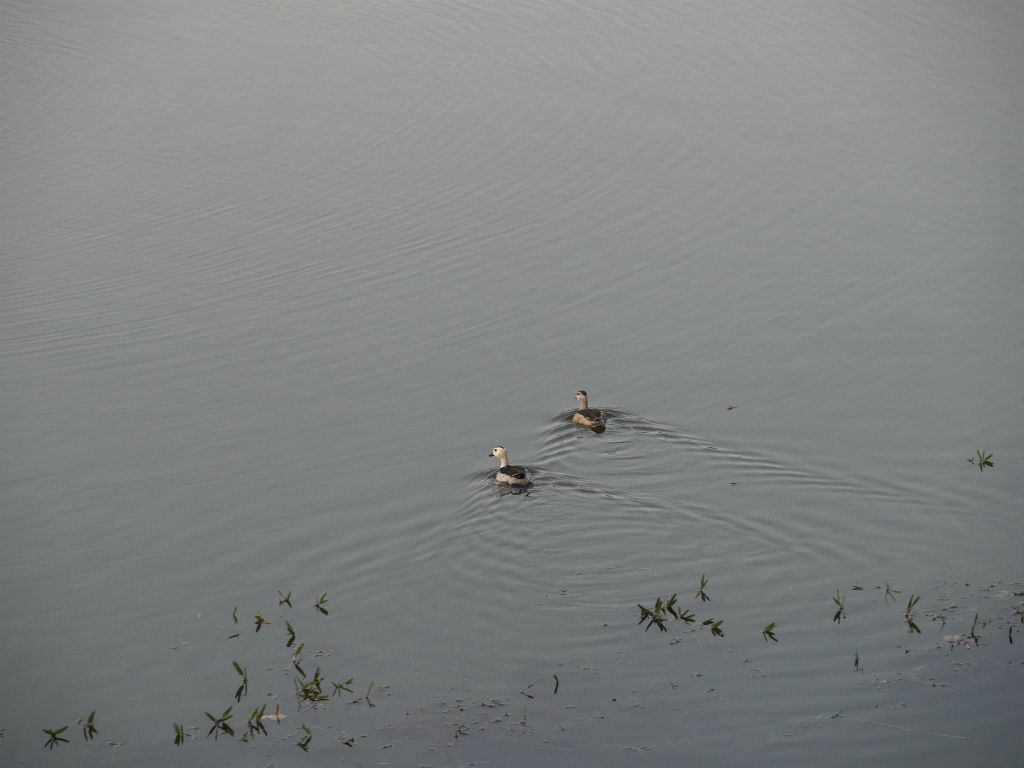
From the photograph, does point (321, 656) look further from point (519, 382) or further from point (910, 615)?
point (519, 382)

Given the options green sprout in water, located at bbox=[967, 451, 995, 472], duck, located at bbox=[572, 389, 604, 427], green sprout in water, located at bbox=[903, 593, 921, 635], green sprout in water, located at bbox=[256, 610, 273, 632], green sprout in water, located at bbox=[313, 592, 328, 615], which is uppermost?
duck, located at bbox=[572, 389, 604, 427]

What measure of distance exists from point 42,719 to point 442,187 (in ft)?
51.1

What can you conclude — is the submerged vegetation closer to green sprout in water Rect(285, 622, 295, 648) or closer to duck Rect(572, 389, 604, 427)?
green sprout in water Rect(285, 622, 295, 648)

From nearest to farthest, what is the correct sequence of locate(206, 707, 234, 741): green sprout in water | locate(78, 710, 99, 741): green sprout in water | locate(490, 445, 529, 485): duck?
locate(206, 707, 234, 741): green sprout in water
locate(78, 710, 99, 741): green sprout in water
locate(490, 445, 529, 485): duck

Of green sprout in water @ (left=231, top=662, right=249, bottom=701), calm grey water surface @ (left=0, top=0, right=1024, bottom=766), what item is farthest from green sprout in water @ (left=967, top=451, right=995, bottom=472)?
green sprout in water @ (left=231, top=662, right=249, bottom=701)

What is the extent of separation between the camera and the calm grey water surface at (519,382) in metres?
12.1

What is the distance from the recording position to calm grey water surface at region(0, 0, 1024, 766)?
1212cm

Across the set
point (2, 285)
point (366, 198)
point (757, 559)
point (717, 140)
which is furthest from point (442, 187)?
point (757, 559)

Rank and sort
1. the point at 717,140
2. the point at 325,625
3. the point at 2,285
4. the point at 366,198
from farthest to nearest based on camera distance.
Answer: the point at 717,140 < the point at 366,198 < the point at 2,285 < the point at 325,625

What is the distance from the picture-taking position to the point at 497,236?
2364 cm

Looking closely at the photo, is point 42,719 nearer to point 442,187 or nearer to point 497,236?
point 497,236

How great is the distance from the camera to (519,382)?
18.8 meters

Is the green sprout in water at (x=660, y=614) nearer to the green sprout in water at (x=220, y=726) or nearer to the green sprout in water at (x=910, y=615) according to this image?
the green sprout in water at (x=910, y=615)

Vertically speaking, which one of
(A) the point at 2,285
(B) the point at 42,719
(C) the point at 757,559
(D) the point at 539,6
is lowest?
(B) the point at 42,719
